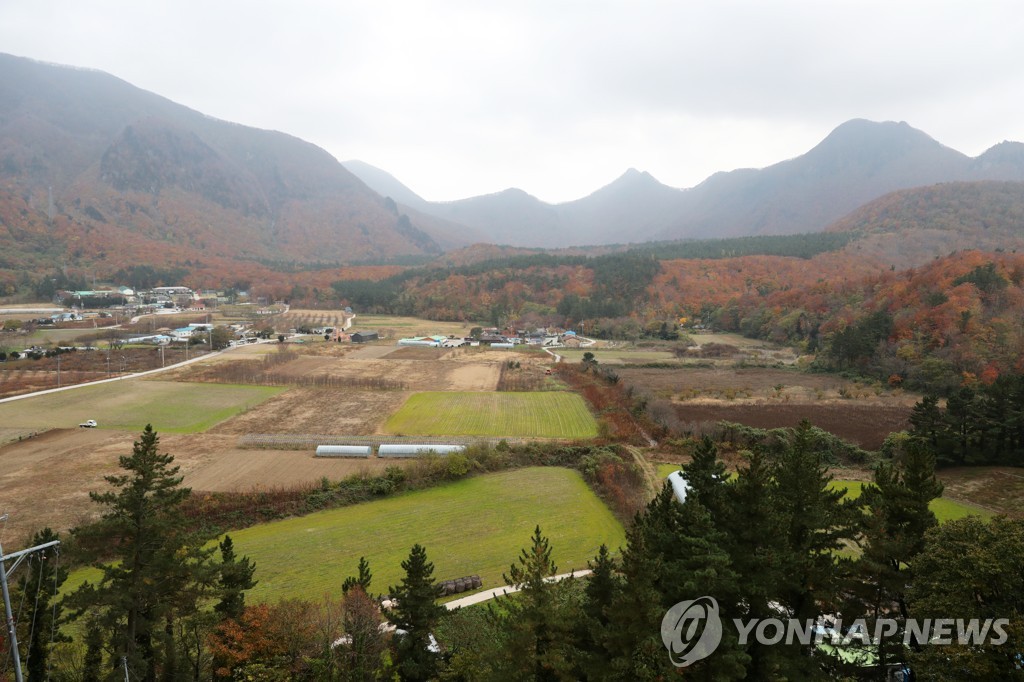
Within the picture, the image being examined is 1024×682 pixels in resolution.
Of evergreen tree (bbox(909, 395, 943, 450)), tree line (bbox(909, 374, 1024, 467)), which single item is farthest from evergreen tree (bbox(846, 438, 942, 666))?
tree line (bbox(909, 374, 1024, 467))

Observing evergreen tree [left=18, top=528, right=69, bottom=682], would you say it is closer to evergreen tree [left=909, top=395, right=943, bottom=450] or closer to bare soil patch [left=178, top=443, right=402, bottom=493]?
bare soil patch [left=178, top=443, right=402, bottom=493]

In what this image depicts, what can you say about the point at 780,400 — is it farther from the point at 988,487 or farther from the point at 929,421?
the point at 988,487

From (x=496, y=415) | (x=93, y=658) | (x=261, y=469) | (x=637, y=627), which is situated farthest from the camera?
(x=496, y=415)

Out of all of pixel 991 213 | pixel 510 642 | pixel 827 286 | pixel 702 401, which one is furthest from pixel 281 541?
pixel 991 213

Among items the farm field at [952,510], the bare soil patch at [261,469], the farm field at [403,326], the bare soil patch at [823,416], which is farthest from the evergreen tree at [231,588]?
the farm field at [403,326]

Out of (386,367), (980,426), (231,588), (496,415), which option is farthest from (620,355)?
(231,588)

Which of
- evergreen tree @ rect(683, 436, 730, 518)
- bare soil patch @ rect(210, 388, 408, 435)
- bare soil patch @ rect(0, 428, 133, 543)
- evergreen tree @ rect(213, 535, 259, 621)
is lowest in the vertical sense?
bare soil patch @ rect(210, 388, 408, 435)
